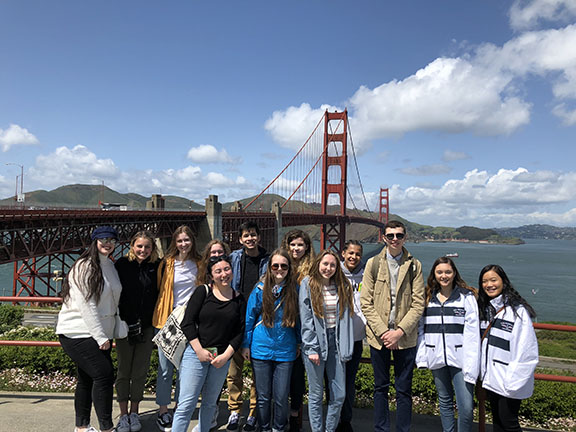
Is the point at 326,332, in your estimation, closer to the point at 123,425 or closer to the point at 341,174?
the point at 123,425

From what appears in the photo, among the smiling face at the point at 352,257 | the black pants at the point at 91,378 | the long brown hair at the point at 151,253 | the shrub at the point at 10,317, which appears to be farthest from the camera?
the shrub at the point at 10,317

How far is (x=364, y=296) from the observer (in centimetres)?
297

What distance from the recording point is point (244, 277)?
328 centimetres

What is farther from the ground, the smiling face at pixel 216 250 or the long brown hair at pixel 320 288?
the smiling face at pixel 216 250

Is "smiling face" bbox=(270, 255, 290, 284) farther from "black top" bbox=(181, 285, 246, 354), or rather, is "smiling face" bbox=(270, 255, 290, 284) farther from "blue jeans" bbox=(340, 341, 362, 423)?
"blue jeans" bbox=(340, 341, 362, 423)

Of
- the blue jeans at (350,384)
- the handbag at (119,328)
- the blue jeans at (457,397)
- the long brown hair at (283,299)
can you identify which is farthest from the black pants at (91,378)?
the blue jeans at (457,397)

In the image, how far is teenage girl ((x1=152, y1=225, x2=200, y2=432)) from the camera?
2992mm

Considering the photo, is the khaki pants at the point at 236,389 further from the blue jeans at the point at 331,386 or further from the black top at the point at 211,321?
the blue jeans at the point at 331,386

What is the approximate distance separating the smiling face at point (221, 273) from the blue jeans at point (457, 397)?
1703 millimetres

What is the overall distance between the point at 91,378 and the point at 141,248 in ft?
3.25

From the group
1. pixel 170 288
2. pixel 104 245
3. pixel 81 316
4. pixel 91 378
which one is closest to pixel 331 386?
pixel 170 288

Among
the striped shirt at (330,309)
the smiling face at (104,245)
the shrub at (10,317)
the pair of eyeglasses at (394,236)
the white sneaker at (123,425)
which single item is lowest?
the shrub at (10,317)

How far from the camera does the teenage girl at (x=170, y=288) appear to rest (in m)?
2.99

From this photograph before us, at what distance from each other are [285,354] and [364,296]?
75 cm
